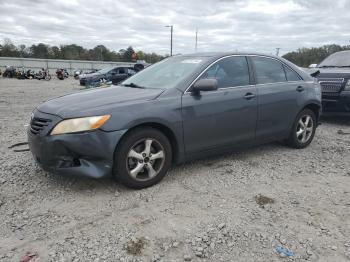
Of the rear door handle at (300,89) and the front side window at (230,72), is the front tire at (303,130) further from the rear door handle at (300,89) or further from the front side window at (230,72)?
the front side window at (230,72)

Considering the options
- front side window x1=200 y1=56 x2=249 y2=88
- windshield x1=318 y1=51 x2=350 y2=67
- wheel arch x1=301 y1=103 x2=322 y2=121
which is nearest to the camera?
front side window x1=200 y1=56 x2=249 y2=88

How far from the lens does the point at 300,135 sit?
573 centimetres

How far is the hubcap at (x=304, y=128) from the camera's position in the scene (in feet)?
18.7

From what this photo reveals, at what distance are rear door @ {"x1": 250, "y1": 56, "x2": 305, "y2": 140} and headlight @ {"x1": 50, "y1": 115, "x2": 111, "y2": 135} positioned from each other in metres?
2.39

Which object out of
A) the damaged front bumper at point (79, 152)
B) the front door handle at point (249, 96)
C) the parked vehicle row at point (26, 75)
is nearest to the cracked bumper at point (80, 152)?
the damaged front bumper at point (79, 152)

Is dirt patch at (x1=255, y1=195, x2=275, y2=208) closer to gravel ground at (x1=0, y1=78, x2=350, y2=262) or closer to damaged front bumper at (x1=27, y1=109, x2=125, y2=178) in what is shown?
gravel ground at (x1=0, y1=78, x2=350, y2=262)

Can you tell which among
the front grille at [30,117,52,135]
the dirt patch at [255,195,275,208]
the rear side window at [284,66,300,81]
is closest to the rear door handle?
the rear side window at [284,66,300,81]

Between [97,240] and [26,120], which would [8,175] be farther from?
[26,120]

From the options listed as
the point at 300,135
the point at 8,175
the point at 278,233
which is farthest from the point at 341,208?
the point at 8,175

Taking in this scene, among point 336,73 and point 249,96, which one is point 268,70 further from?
point 336,73

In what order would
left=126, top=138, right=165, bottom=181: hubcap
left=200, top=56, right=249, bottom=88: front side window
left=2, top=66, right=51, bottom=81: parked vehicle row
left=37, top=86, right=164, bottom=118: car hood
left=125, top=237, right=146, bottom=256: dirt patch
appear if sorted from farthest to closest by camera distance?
1. left=2, top=66, right=51, bottom=81: parked vehicle row
2. left=200, top=56, right=249, bottom=88: front side window
3. left=126, top=138, right=165, bottom=181: hubcap
4. left=37, top=86, right=164, bottom=118: car hood
5. left=125, top=237, right=146, bottom=256: dirt patch

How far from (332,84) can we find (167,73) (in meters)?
4.82

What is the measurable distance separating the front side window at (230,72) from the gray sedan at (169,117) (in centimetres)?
1

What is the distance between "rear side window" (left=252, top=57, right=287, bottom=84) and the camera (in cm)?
505
